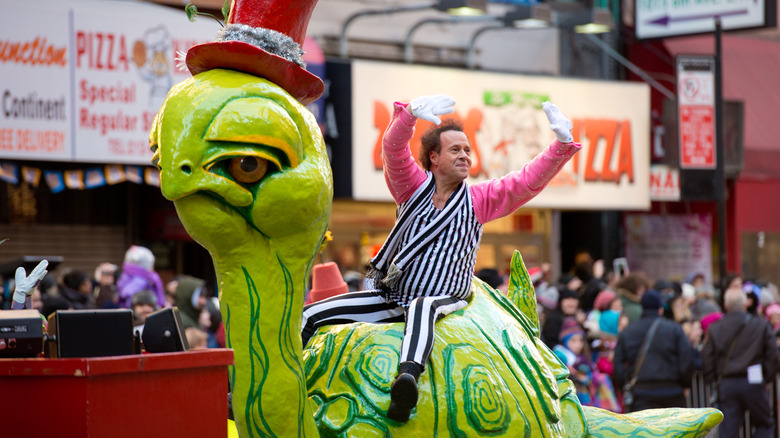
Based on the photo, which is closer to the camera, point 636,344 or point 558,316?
point 636,344

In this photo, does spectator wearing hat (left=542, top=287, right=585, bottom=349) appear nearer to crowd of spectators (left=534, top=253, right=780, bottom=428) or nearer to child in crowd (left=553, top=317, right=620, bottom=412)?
crowd of spectators (left=534, top=253, right=780, bottom=428)

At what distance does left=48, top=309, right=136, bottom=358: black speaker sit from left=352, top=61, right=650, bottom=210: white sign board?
33.6 feet

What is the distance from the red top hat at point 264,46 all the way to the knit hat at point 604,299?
327 inches

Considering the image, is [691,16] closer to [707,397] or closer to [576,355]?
[707,397]

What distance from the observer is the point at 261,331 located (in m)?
2.98

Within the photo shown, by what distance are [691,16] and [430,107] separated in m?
13.4

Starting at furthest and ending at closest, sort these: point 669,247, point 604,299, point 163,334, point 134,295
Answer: point 669,247
point 604,299
point 134,295
point 163,334

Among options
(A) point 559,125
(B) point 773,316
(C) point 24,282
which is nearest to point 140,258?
(C) point 24,282

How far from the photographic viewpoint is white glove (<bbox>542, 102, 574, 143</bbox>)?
4.00m

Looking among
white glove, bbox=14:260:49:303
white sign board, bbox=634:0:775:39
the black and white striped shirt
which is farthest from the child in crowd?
white sign board, bbox=634:0:775:39

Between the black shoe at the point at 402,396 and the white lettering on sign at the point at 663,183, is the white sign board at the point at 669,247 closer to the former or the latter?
the white lettering on sign at the point at 663,183

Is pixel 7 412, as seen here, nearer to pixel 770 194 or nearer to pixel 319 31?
pixel 319 31

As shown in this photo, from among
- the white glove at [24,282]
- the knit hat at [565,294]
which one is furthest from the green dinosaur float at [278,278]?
the knit hat at [565,294]

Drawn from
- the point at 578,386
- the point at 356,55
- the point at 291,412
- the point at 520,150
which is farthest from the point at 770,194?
the point at 291,412
